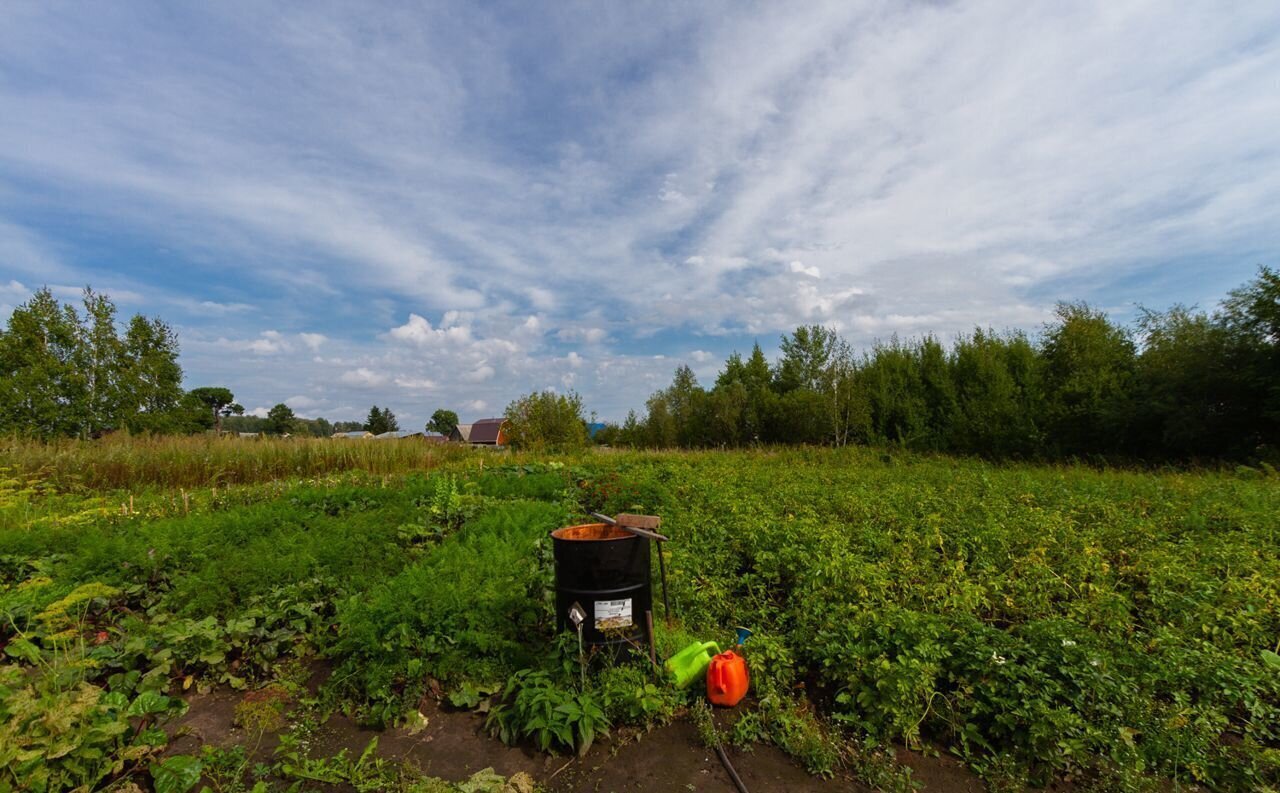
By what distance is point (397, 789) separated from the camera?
2.65 meters

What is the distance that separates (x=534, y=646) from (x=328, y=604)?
1.83m

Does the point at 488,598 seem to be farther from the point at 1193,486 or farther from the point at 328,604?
the point at 1193,486

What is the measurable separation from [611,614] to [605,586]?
17cm

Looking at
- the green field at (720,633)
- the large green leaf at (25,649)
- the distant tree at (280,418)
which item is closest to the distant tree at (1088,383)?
the green field at (720,633)

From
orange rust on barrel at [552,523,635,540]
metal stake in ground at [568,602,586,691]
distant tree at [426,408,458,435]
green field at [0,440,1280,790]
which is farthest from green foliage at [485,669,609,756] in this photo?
distant tree at [426,408,458,435]

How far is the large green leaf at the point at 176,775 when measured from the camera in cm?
241

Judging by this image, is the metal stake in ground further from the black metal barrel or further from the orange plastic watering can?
the orange plastic watering can

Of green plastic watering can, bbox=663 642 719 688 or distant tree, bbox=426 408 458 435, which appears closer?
green plastic watering can, bbox=663 642 719 688

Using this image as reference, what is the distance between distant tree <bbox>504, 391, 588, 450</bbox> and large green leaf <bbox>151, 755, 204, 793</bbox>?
16.2 meters

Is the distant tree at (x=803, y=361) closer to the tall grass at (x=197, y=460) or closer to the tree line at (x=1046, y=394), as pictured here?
the tree line at (x=1046, y=394)

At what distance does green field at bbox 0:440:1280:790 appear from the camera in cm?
269

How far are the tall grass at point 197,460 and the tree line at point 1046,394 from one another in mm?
16356

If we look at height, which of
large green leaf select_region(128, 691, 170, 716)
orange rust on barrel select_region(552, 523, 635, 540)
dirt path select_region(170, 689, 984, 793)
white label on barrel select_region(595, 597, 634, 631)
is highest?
orange rust on barrel select_region(552, 523, 635, 540)

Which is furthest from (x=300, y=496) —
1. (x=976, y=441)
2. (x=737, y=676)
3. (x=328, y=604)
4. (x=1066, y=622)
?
(x=976, y=441)
